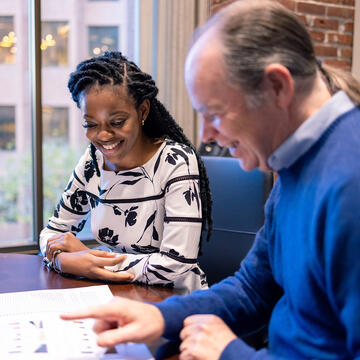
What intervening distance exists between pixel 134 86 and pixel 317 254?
3.25ft

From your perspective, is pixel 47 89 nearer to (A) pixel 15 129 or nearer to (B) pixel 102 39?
(A) pixel 15 129

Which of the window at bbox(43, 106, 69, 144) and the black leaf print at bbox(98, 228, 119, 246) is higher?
the window at bbox(43, 106, 69, 144)

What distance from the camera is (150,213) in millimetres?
1544

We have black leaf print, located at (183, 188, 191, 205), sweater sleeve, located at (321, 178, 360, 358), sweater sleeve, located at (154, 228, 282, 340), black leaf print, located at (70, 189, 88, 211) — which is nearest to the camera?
sweater sleeve, located at (321, 178, 360, 358)

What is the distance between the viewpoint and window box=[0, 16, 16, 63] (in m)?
2.82

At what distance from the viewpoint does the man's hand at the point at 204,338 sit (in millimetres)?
810

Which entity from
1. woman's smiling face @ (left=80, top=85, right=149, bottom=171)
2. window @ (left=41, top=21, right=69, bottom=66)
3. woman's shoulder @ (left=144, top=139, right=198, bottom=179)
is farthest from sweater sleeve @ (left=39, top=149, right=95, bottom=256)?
window @ (left=41, top=21, right=69, bottom=66)

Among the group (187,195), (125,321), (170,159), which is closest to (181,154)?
(170,159)

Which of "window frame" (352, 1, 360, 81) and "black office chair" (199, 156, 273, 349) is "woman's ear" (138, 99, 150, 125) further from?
"window frame" (352, 1, 360, 81)

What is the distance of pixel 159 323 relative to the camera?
2.93 ft

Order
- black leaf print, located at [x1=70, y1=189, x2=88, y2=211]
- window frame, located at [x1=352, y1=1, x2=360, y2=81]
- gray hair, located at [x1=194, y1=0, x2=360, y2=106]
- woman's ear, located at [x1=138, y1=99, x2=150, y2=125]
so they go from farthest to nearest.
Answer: window frame, located at [x1=352, y1=1, x2=360, y2=81] < black leaf print, located at [x1=70, y1=189, x2=88, y2=211] < woman's ear, located at [x1=138, y1=99, x2=150, y2=125] < gray hair, located at [x1=194, y1=0, x2=360, y2=106]

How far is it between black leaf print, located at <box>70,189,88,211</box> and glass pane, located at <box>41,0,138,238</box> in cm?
130

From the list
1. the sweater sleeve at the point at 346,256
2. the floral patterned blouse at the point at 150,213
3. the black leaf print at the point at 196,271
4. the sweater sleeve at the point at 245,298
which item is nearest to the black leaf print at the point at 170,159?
the floral patterned blouse at the point at 150,213

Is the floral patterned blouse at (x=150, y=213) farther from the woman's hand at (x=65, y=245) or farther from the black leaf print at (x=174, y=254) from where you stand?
the woman's hand at (x=65, y=245)
